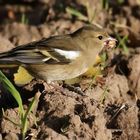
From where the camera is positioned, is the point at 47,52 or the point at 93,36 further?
the point at 93,36

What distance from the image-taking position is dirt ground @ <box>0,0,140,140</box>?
20.1ft

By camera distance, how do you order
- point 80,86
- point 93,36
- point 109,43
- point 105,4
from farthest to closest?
point 105,4, point 109,43, point 93,36, point 80,86

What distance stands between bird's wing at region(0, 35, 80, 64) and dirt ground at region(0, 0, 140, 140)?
29 cm

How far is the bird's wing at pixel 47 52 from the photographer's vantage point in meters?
7.18

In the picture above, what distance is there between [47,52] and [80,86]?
22.0 inches

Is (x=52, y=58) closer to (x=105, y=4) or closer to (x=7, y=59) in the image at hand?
(x=7, y=59)

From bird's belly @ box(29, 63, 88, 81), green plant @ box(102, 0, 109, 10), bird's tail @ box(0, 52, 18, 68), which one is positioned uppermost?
bird's tail @ box(0, 52, 18, 68)

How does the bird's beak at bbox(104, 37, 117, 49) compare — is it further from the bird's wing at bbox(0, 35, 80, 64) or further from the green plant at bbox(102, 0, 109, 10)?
the green plant at bbox(102, 0, 109, 10)

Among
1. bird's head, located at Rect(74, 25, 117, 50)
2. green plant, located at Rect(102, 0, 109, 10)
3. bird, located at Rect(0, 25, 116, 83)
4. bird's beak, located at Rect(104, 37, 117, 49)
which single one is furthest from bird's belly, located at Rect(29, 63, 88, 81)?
green plant, located at Rect(102, 0, 109, 10)

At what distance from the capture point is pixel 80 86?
24.1ft

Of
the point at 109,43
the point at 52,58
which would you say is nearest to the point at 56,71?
the point at 52,58

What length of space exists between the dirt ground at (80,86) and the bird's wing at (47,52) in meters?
0.29

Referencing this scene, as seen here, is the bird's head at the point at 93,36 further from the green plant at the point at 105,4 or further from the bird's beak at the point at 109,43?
the green plant at the point at 105,4

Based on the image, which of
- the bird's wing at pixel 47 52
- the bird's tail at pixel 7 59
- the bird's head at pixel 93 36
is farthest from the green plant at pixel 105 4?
the bird's tail at pixel 7 59
